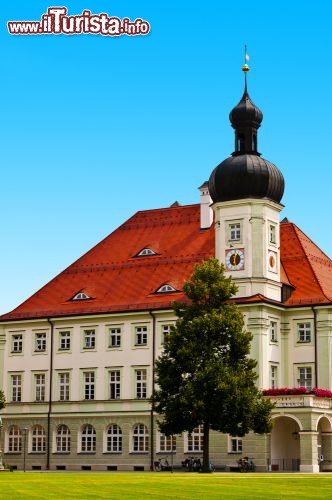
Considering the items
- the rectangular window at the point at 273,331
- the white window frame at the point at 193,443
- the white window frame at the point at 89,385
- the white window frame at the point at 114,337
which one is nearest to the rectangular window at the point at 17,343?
the white window frame at the point at 89,385

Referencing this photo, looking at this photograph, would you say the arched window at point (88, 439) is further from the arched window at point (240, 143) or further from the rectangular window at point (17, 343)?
the arched window at point (240, 143)

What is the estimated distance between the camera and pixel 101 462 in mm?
73688

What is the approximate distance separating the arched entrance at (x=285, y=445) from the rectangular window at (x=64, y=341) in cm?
1720

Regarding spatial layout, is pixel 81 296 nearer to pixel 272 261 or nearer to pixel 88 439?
pixel 88 439

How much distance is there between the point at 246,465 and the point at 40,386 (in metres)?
18.7

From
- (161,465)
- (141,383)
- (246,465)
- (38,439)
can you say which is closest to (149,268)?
(141,383)

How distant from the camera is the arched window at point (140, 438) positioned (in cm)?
7231

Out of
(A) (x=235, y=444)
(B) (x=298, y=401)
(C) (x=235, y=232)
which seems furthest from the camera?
(C) (x=235, y=232)

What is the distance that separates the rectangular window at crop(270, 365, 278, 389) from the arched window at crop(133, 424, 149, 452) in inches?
353

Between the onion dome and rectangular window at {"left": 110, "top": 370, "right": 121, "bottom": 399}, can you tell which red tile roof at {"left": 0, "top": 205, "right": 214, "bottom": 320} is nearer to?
rectangular window at {"left": 110, "top": 370, "right": 121, "bottom": 399}

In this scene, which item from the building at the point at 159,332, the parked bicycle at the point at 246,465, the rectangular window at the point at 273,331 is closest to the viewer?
Answer: the parked bicycle at the point at 246,465

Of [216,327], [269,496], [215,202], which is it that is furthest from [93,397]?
[269,496]

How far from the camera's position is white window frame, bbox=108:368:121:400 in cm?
7438

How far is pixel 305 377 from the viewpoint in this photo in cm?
→ 7100
